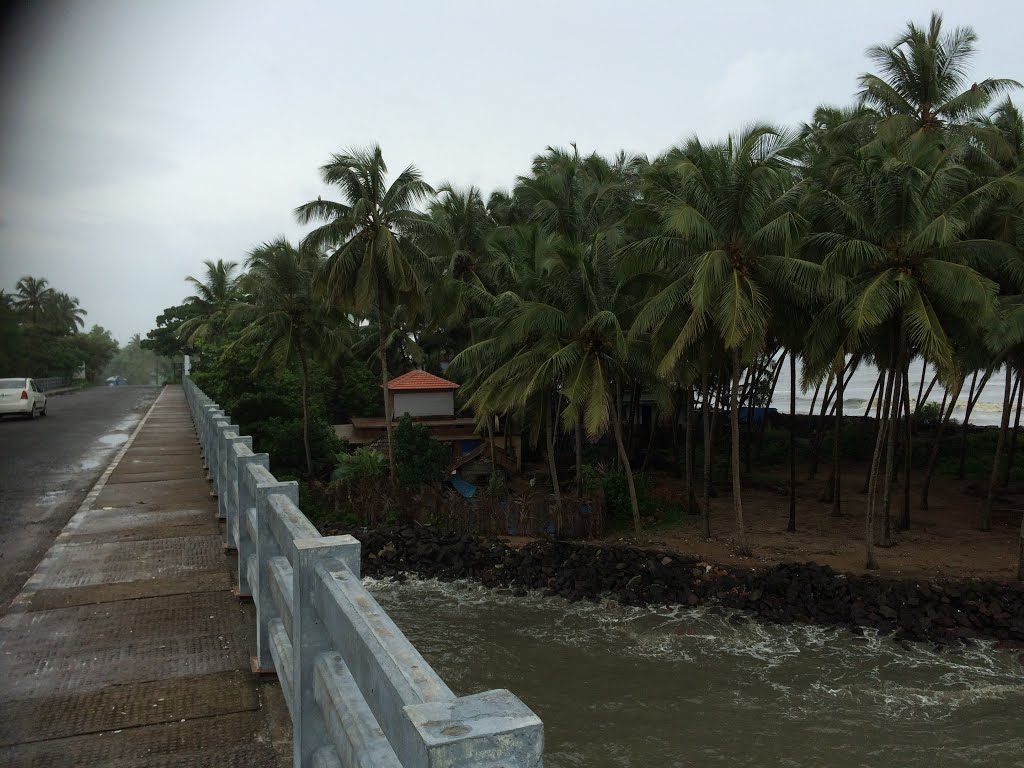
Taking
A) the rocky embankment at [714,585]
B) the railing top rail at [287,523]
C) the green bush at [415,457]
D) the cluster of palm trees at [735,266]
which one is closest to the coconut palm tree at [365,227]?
the cluster of palm trees at [735,266]

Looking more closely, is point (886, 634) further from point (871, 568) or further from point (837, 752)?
point (837, 752)

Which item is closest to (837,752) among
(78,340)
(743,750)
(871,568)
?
(743,750)

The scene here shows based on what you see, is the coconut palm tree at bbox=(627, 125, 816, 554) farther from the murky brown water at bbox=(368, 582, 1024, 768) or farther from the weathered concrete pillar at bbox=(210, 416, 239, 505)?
the weathered concrete pillar at bbox=(210, 416, 239, 505)

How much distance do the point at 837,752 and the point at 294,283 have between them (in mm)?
22021

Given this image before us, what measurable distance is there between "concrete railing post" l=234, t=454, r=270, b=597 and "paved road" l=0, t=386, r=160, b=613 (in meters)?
1.64

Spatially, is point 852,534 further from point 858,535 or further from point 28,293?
point 28,293

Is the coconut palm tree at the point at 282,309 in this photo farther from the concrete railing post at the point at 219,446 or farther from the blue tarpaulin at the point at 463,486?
the concrete railing post at the point at 219,446

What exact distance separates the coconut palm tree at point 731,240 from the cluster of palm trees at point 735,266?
0.05 m

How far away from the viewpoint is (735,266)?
1800cm

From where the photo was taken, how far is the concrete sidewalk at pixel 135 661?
11.9ft

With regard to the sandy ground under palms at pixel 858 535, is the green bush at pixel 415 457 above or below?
above

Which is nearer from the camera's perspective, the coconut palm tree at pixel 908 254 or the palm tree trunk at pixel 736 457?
the coconut palm tree at pixel 908 254

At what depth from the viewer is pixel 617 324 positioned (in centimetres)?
2008

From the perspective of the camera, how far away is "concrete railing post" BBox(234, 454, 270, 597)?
5270 mm
